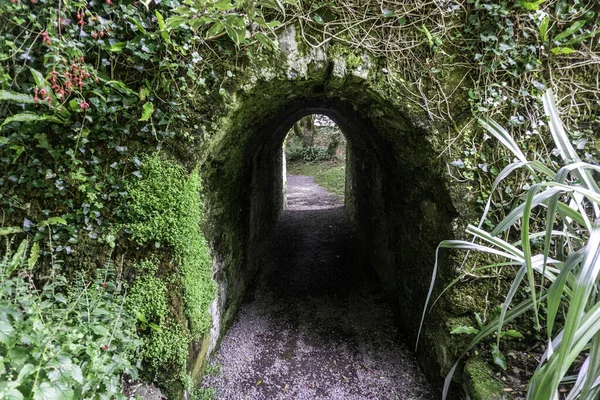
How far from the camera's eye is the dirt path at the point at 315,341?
9.61 ft

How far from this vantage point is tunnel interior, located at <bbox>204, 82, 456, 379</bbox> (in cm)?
265

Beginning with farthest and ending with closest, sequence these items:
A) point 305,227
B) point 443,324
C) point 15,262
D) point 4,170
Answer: point 305,227 < point 443,324 < point 4,170 < point 15,262

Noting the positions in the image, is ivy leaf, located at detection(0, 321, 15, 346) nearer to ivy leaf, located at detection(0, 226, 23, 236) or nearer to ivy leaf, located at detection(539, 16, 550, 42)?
ivy leaf, located at detection(0, 226, 23, 236)

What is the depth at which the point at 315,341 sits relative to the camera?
3.58m

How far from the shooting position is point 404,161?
10.3 feet

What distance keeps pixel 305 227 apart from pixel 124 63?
222 inches

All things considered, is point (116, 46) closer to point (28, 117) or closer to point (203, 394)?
point (28, 117)

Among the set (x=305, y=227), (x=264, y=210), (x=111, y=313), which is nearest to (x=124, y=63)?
(x=111, y=313)

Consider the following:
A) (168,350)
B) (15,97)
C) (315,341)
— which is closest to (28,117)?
(15,97)

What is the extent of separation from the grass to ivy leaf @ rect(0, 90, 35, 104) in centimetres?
950

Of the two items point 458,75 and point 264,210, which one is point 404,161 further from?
point 264,210

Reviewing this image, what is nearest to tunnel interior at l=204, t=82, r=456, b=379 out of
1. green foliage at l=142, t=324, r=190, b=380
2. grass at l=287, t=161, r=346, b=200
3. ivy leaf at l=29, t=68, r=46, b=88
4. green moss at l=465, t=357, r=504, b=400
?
green moss at l=465, t=357, r=504, b=400

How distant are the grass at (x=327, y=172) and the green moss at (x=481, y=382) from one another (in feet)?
28.4

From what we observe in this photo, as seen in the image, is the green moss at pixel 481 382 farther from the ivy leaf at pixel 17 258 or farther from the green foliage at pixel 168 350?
the ivy leaf at pixel 17 258
